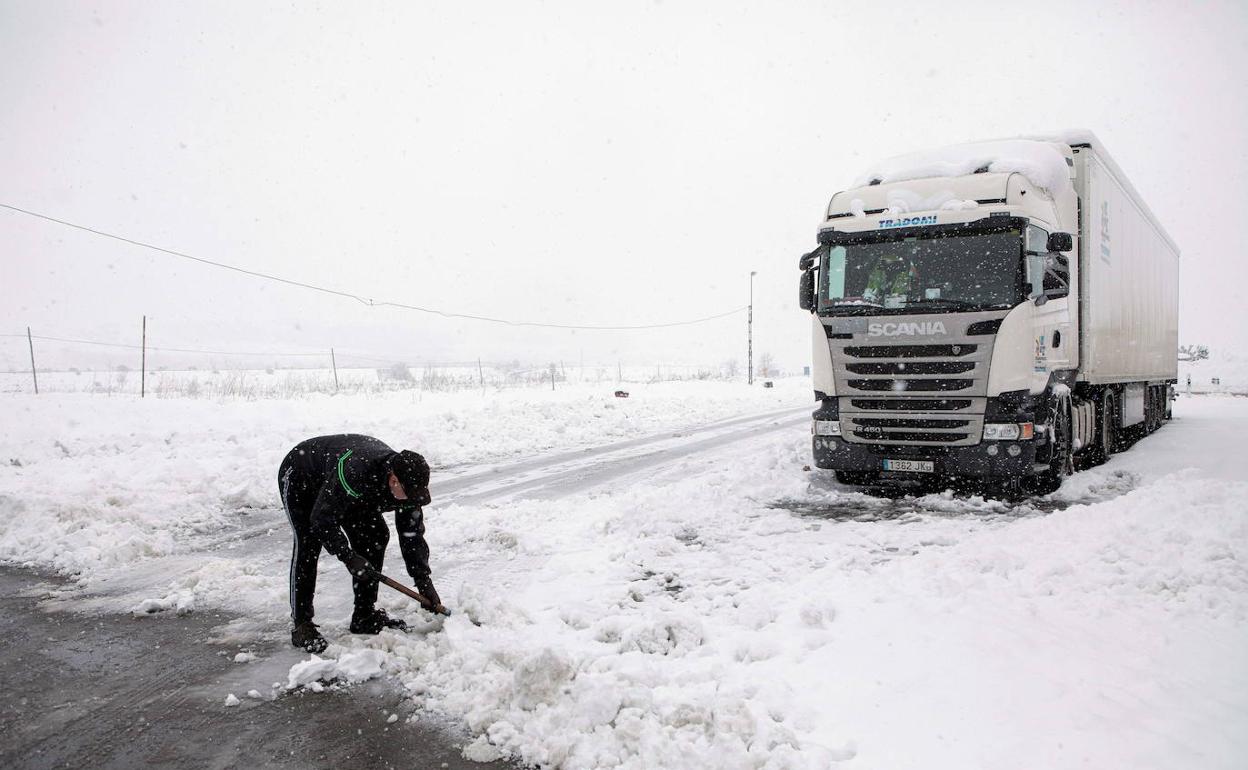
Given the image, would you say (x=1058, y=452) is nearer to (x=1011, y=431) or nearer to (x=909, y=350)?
(x=1011, y=431)

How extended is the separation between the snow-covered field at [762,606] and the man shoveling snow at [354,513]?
26 cm

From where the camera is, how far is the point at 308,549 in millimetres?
4316

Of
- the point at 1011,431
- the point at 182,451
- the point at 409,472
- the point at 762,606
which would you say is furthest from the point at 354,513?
the point at 182,451

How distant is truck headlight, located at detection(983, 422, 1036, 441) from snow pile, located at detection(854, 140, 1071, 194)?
2.92 meters

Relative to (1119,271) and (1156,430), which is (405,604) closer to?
(1119,271)

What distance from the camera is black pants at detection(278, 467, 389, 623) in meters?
4.30

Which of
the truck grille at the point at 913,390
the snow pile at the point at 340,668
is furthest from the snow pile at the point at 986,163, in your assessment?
the snow pile at the point at 340,668

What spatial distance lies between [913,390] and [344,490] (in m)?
6.18

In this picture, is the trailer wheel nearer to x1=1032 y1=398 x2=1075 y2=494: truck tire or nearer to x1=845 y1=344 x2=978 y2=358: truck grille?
x1=1032 y1=398 x2=1075 y2=494: truck tire

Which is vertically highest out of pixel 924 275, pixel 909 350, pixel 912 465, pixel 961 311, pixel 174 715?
pixel 924 275

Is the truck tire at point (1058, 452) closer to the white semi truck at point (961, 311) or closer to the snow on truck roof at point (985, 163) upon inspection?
the white semi truck at point (961, 311)

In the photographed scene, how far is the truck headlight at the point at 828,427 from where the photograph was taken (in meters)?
8.36

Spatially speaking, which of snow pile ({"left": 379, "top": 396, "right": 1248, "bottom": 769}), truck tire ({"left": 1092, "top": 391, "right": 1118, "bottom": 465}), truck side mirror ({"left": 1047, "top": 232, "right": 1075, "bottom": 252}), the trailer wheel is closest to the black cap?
snow pile ({"left": 379, "top": 396, "right": 1248, "bottom": 769})

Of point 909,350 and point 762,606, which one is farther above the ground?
point 909,350
